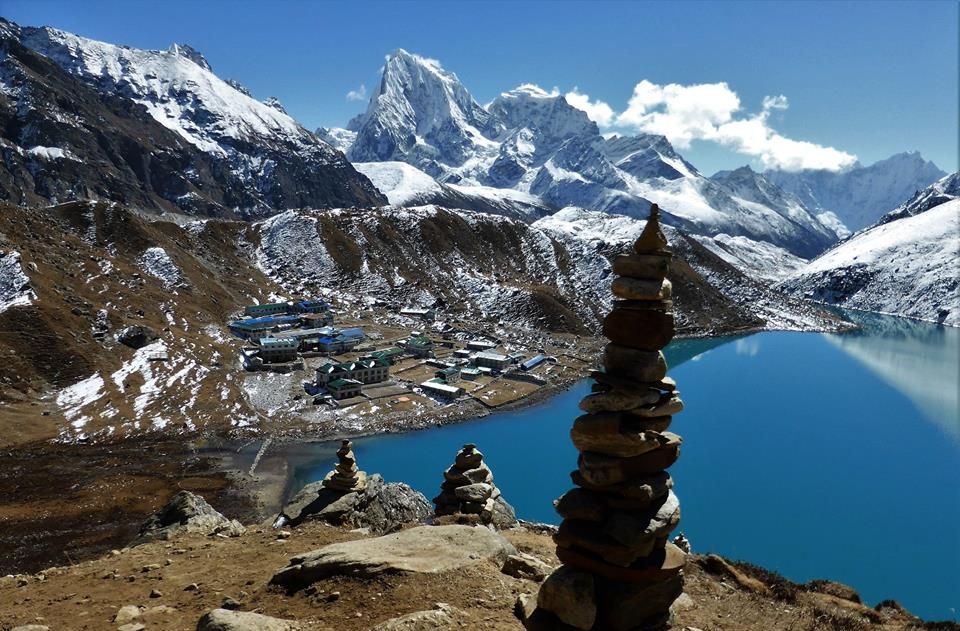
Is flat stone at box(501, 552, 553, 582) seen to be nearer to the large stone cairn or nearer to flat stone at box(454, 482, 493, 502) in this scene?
the large stone cairn

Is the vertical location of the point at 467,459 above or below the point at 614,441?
below

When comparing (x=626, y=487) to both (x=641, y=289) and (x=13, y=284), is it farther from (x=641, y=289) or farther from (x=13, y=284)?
(x=13, y=284)

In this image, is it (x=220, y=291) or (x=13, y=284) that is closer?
(x=13, y=284)

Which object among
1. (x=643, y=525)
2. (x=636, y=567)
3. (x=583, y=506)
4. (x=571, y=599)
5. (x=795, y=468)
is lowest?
(x=571, y=599)

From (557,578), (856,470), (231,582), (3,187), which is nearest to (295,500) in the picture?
(231,582)

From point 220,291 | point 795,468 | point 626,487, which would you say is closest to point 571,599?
point 626,487

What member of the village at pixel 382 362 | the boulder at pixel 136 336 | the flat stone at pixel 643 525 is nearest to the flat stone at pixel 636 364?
the flat stone at pixel 643 525
